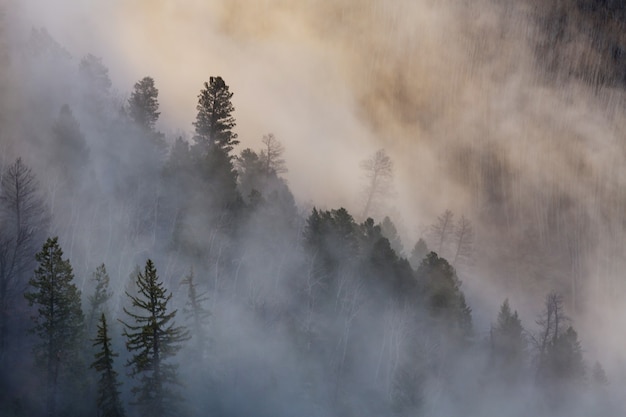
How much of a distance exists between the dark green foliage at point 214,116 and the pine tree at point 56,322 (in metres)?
22.7

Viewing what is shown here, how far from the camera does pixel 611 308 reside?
110 meters

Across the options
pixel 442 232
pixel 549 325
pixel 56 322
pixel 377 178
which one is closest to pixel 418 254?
pixel 442 232

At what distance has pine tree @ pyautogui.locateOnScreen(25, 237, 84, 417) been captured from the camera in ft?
113

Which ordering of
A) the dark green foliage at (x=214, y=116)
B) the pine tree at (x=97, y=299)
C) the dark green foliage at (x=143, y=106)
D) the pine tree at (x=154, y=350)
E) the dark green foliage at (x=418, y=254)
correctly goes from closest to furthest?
the pine tree at (x=154, y=350)
the pine tree at (x=97, y=299)
the dark green foliage at (x=214, y=116)
the dark green foliage at (x=143, y=106)
the dark green foliage at (x=418, y=254)

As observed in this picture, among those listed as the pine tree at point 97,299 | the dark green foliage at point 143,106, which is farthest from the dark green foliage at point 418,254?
the pine tree at point 97,299

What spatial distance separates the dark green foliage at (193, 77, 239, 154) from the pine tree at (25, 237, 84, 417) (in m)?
22.7

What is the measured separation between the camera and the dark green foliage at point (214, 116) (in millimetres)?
54375

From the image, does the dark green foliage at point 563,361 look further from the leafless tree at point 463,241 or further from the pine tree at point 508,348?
the leafless tree at point 463,241

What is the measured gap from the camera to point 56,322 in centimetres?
3525

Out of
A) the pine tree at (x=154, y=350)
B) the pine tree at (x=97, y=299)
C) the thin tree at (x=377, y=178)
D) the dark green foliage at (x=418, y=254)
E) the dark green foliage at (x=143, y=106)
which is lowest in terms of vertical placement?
the pine tree at (x=154, y=350)

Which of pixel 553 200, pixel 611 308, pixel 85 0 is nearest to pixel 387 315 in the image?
pixel 611 308

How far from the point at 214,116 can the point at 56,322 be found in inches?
1072

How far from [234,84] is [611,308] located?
11022cm

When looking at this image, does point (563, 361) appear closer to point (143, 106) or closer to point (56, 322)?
point (56, 322)
